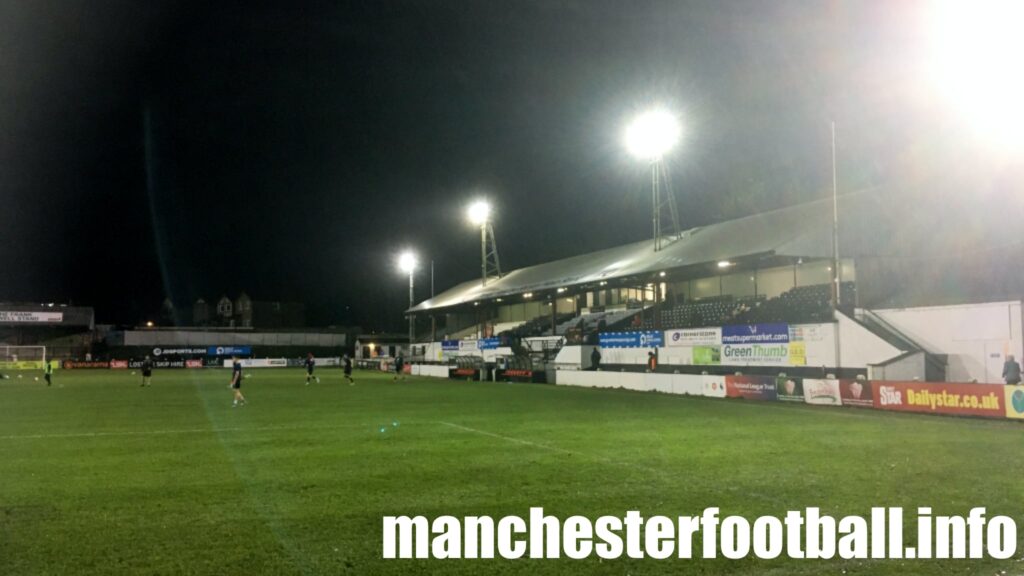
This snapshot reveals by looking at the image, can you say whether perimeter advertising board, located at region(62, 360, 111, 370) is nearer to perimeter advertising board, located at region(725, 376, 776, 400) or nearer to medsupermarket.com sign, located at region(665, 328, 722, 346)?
medsupermarket.com sign, located at region(665, 328, 722, 346)

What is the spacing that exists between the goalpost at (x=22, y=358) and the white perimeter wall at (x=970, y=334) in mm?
66954

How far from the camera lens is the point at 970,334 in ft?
87.1

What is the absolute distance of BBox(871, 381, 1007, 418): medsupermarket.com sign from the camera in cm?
2088

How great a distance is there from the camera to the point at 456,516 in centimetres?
891

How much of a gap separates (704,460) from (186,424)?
1388 centimetres

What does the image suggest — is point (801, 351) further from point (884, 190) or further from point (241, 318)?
point (241, 318)

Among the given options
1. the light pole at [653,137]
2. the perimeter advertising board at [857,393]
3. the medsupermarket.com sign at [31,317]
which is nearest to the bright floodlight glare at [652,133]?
the light pole at [653,137]

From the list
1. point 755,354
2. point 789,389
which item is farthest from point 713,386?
point 755,354

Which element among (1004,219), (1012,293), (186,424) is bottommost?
(186,424)

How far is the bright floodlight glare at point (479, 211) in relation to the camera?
58.7 metres

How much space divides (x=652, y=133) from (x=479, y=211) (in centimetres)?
2153

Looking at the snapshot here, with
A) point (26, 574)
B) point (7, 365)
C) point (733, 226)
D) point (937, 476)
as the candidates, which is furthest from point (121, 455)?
point (7, 365)

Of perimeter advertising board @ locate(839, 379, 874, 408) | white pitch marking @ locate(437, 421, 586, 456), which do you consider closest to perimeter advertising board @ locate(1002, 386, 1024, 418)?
perimeter advertising board @ locate(839, 379, 874, 408)

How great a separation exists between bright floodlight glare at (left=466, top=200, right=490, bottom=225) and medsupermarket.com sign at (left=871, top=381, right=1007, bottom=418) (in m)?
38.3
